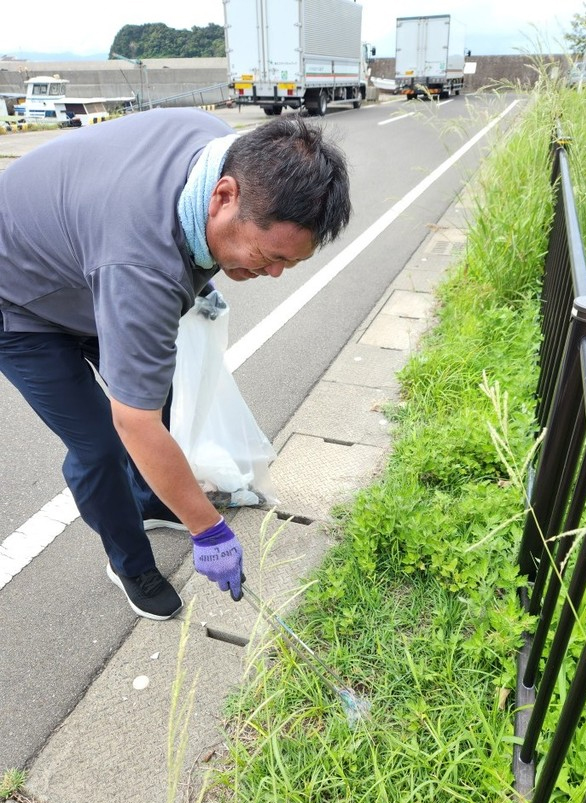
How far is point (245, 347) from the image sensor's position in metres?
4.39

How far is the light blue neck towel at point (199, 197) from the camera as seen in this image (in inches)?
60.0

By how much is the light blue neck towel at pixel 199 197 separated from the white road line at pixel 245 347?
67.0 inches

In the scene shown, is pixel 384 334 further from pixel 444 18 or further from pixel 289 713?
pixel 444 18

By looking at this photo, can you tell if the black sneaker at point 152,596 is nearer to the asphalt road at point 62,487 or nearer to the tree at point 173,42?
the asphalt road at point 62,487

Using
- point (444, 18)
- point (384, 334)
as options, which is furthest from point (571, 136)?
point (444, 18)

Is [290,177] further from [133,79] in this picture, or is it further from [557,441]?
[133,79]

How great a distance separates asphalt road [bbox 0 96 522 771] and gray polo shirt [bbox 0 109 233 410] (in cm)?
66

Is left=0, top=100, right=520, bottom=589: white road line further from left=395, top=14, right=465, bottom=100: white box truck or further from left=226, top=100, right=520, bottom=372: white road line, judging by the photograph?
left=395, top=14, right=465, bottom=100: white box truck

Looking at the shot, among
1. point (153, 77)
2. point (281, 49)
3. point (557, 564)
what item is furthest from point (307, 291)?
point (153, 77)

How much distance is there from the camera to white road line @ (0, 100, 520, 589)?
8.59 ft

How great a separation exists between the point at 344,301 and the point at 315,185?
3.73m

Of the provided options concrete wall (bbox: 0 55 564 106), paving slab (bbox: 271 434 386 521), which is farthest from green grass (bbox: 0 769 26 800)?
concrete wall (bbox: 0 55 564 106)

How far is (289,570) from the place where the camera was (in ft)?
7.88

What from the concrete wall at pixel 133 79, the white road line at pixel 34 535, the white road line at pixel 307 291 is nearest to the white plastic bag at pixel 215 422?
the white road line at pixel 34 535
